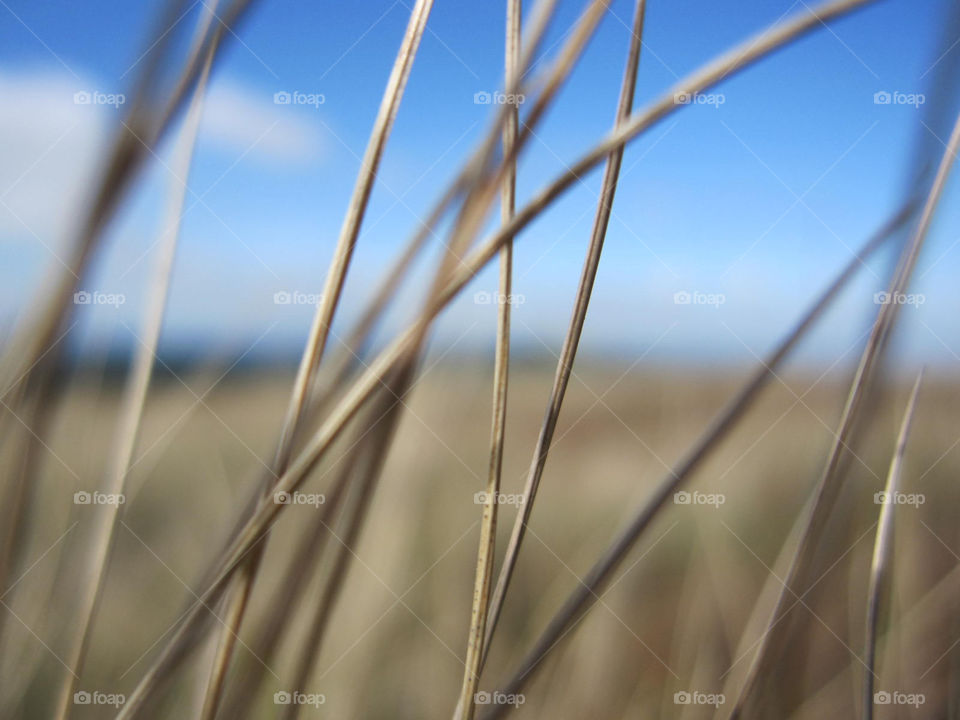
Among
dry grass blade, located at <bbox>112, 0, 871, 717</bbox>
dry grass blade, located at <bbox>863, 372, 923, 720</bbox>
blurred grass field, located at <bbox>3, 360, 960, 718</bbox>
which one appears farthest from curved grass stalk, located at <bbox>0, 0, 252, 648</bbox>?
dry grass blade, located at <bbox>863, 372, 923, 720</bbox>

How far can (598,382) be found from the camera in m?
1.03

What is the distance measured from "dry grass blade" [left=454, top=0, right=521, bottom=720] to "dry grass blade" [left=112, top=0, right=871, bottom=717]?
5 cm

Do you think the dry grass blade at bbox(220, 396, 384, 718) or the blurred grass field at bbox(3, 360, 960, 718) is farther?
the blurred grass field at bbox(3, 360, 960, 718)

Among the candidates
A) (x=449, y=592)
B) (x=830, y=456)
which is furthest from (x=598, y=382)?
(x=830, y=456)

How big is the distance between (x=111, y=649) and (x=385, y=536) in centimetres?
40

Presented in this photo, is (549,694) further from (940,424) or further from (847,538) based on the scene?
(940,424)

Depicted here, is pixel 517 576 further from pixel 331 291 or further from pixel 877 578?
pixel 331 291

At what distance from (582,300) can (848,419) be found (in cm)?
21

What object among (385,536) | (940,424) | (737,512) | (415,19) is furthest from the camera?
(737,512)

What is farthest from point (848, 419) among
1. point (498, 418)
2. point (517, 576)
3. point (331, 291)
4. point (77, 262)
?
point (517, 576)

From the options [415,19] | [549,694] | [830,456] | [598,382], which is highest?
[415,19]

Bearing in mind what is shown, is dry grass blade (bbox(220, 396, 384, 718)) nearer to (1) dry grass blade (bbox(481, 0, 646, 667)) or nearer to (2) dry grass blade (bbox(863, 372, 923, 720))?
(1) dry grass blade (bbox(481, 0, 646, 667))

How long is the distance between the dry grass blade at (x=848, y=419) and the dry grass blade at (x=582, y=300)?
18cm

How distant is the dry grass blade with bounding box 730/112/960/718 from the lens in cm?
35
